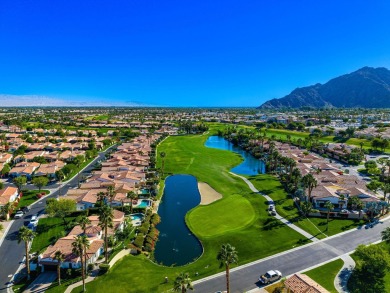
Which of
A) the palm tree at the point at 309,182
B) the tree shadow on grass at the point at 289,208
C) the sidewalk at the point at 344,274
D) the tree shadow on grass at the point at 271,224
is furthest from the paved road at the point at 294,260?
the palm tree at the point at 309,182

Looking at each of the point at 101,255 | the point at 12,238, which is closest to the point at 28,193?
Result: the point at 12,238

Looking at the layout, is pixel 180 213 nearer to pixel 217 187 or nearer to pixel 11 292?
pixel 217 187

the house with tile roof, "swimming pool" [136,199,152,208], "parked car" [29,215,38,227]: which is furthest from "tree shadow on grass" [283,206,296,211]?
"parked car" [29,215,38,227]

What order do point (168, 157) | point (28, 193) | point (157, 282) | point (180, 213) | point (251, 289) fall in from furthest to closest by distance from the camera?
point (168, 157) → point (28, 193) → point (180, 213) → point (157, 282) → point (251, 289)

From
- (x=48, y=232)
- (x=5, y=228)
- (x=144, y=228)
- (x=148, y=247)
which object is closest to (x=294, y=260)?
(x=148, y=247)

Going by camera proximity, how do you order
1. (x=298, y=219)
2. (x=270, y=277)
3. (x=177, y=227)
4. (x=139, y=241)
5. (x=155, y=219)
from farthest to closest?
(x=155, y=219) < (x=177, y=227) < (x=298, y=219) < (x=139, y=241) < (x=270, y=277)

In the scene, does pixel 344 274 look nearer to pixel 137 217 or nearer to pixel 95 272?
pixel 95 272
